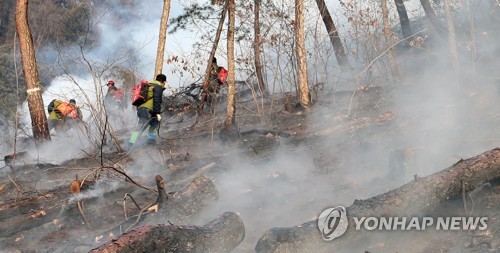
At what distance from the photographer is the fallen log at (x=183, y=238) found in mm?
3844

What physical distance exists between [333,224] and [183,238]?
4.17 feet

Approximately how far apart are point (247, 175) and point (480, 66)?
6531mm

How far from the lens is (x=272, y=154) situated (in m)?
8.26

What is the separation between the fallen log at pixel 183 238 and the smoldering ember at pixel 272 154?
0.01m

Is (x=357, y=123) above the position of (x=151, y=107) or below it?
below

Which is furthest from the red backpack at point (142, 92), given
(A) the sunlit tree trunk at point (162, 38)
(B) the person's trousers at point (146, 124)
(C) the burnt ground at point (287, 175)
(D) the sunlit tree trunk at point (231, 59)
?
(A) the sunlit tree trunk at point (162, 38)

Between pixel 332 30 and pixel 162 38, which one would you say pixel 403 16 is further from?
pixel 162 38

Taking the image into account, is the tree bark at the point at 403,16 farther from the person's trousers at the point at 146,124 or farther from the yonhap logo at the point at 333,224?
the yonhap logo at the point at 333,224

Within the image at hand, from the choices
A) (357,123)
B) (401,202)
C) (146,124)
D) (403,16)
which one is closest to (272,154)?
(357,123)

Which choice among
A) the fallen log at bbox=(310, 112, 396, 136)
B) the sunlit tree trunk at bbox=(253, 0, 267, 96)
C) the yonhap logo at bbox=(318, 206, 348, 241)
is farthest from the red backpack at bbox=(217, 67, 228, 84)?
the yonhap logo at bbox=(318, 206, 348, 241)

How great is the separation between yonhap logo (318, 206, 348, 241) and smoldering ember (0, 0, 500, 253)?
0.7 inches

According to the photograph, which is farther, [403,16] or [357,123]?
[403,16]

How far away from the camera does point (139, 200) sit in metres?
6.93

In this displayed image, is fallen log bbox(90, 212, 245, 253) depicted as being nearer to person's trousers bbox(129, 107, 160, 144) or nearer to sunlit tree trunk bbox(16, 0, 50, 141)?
person's trousers bbox(129, 107, 160, 144)
